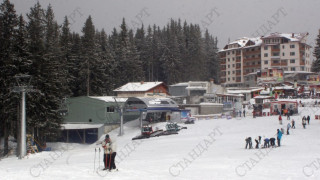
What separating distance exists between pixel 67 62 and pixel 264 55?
6569 centimetres

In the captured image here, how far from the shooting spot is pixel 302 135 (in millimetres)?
33031

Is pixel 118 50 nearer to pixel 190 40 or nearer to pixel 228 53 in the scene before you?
pixel 190 40

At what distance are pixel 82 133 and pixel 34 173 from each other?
36837 millimetres

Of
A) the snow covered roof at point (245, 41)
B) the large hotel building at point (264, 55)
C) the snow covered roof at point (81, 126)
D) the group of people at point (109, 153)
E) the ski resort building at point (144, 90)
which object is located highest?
the snow covered roof at point (245, 41)

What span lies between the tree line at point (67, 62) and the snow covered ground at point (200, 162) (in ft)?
31.2

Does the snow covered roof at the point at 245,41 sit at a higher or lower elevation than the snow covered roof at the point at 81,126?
higher

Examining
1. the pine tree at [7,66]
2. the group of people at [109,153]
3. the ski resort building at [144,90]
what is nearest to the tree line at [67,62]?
the pine tree at [7,66]

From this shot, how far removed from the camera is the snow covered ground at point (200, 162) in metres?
15.1

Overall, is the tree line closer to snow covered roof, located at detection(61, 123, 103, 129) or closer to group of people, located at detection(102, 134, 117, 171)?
snow covered roof, located at detection(61, 123, 103, 129)

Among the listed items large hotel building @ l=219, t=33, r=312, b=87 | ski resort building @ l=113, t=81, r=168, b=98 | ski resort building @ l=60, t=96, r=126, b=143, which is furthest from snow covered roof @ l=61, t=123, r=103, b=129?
large hotel building @ l=219, t=33, r=312, b=87

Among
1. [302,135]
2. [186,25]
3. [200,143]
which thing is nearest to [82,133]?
[200,143]

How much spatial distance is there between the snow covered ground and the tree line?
9.52 metres

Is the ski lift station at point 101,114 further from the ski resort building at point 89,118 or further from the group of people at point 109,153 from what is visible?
the group of people at point 109,153

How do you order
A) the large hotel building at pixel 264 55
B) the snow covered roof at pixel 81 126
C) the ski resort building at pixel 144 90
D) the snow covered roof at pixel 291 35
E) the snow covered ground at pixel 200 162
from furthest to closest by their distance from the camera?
1. the snow covered roof at pixel 291 35
2. the large hotel building at pixel 264 55
3. the ski resort building at pixel 144 90
4. the snow covered roof at pixel 81 126
5. the snow covered ground at pixel 200 162
